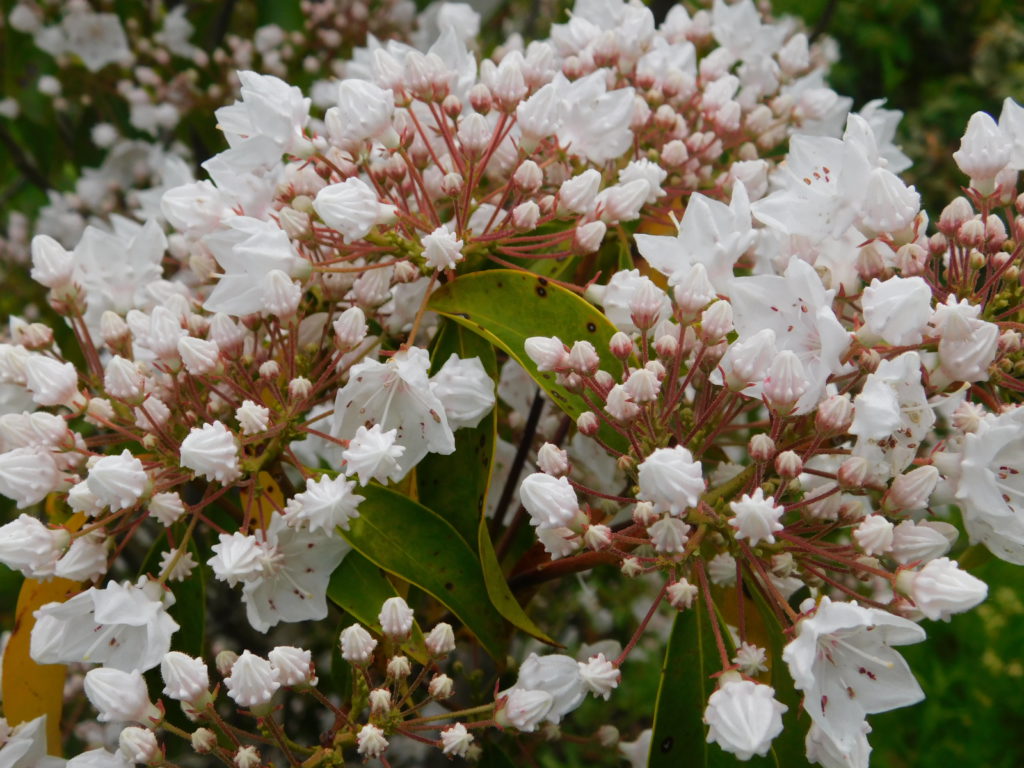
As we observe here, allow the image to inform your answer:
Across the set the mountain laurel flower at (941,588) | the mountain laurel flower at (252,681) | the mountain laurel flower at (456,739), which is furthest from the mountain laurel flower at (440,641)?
the mountain laurel flower at (941,588)

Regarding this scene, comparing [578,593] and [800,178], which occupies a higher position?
[800,178]

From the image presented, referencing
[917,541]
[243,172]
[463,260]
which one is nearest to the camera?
[917,541]

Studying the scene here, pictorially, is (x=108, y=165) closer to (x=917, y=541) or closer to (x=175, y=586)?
(x=175, y=586)

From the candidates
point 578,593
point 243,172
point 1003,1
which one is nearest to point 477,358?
point 243,172

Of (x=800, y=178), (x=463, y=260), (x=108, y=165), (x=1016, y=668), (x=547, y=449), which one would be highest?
(x=800, y=178)

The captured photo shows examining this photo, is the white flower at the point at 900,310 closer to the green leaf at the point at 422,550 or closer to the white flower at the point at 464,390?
the white flower at the point at 464,390

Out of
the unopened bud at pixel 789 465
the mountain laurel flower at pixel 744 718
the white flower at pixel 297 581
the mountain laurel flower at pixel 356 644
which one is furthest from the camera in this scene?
the white flower at pixel 297 581

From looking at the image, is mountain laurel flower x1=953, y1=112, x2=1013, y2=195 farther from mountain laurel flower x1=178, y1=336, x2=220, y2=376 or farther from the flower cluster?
mountain laurel flower x1=178, y1=336, x2=220, y2=376
